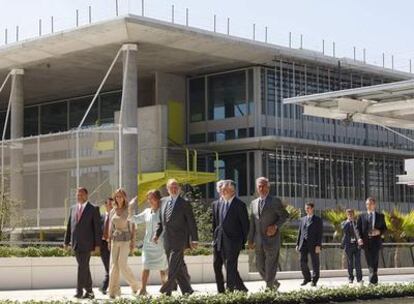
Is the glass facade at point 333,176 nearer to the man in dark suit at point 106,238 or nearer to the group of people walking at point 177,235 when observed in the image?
the group of people walking at point 177,235

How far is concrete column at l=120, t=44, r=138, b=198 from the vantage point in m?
34.8

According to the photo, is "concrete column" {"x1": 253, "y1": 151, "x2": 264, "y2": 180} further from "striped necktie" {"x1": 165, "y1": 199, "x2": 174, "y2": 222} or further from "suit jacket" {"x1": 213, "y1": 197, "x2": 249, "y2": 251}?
"suit jacket" {"x1": 213, "y1": 197, "x2": 249, "y2": 251}

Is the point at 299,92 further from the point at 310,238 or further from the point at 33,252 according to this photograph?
the point at 310,238

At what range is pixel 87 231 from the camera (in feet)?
49.9

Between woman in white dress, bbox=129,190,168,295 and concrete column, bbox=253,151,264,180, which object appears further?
concrete column, bbox=253,151,264,180

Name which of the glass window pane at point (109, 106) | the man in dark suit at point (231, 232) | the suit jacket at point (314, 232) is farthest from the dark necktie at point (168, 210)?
the glass window pane at point (109, 106)

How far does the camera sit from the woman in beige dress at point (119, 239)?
15.4 metres

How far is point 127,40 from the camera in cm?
3444

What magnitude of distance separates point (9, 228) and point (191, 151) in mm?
11272

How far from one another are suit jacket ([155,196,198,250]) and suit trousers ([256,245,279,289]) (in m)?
1.03

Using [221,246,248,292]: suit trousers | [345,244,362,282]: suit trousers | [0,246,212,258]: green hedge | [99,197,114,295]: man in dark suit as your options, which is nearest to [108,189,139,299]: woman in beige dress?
[99,197,114,295]: man in dark suit

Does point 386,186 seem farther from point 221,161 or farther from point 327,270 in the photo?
point 327,270

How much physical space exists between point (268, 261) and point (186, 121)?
2959 cm

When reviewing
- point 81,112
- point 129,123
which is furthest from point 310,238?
point 81,112
